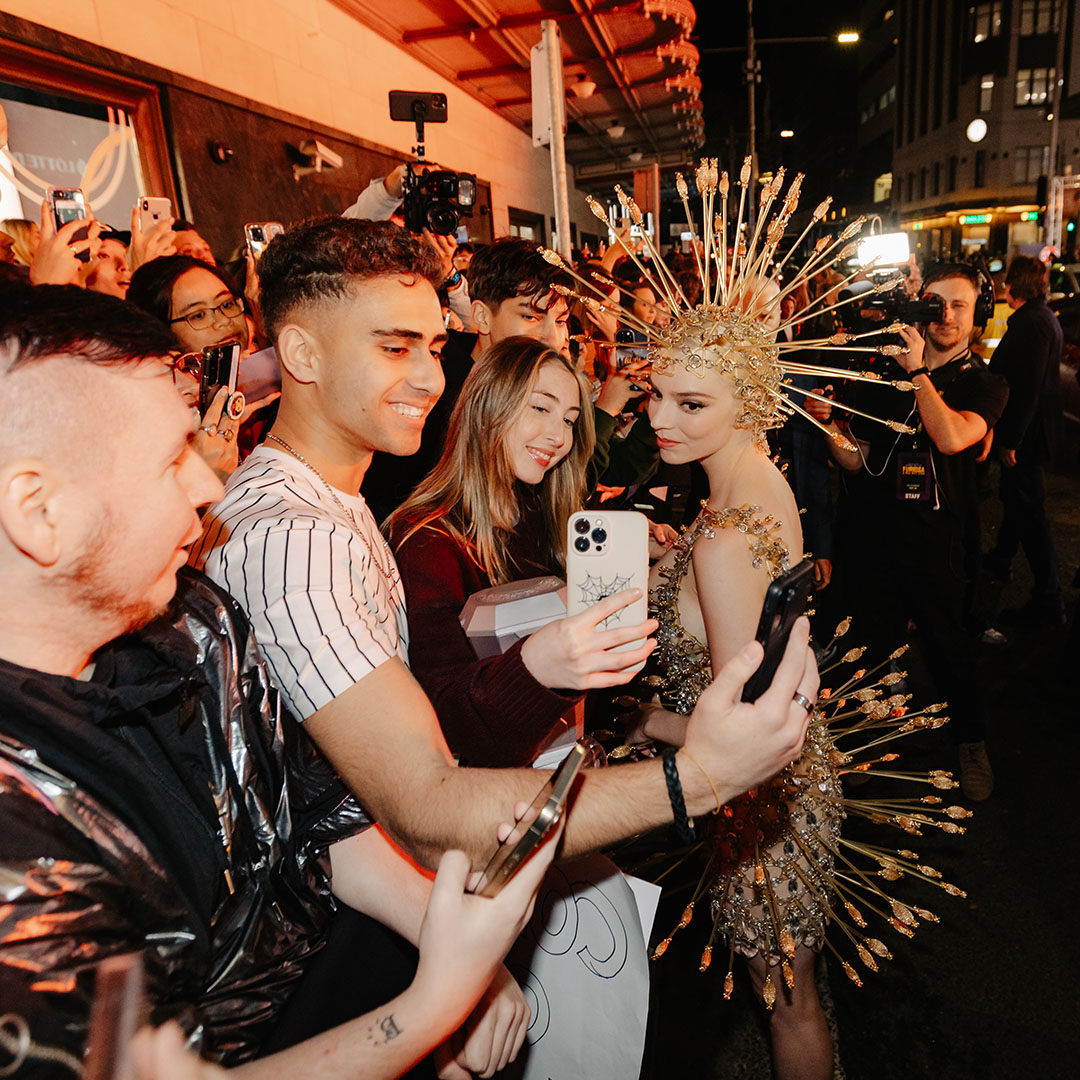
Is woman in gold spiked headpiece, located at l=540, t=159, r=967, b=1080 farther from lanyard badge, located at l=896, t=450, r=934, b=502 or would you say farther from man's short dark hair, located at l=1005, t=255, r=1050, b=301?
man's short dark hair, located at l=1005, t=255, r=1050, b=301

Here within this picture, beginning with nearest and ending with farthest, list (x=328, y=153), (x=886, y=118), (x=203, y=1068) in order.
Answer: (x=203, y=1068), (x=328, y=153), (x=886, y=118)

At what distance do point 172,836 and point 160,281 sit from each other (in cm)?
260

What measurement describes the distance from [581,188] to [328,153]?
14.1 m

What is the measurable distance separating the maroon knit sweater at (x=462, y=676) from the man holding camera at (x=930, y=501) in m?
2.48

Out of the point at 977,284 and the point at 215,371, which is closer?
the point at 215,371

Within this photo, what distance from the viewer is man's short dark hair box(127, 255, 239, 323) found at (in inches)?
112

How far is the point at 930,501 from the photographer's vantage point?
134 inches

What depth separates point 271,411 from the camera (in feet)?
9.75

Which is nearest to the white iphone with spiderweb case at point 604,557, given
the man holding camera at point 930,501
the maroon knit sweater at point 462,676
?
the maroon knit sweater at point 462,676

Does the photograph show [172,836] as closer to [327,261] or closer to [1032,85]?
[327,261]

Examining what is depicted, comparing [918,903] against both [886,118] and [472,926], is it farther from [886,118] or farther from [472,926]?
[886,118]

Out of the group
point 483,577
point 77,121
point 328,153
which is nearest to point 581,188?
point 328,153

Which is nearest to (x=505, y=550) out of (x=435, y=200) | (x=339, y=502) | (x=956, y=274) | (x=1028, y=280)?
(x=339, y=502)

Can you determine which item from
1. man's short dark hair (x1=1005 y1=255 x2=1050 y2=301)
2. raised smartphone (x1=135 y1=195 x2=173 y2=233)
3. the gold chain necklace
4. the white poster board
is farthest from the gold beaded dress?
man's short dark hair (x1=1005 y1=255 x2=1050 y2=301)
